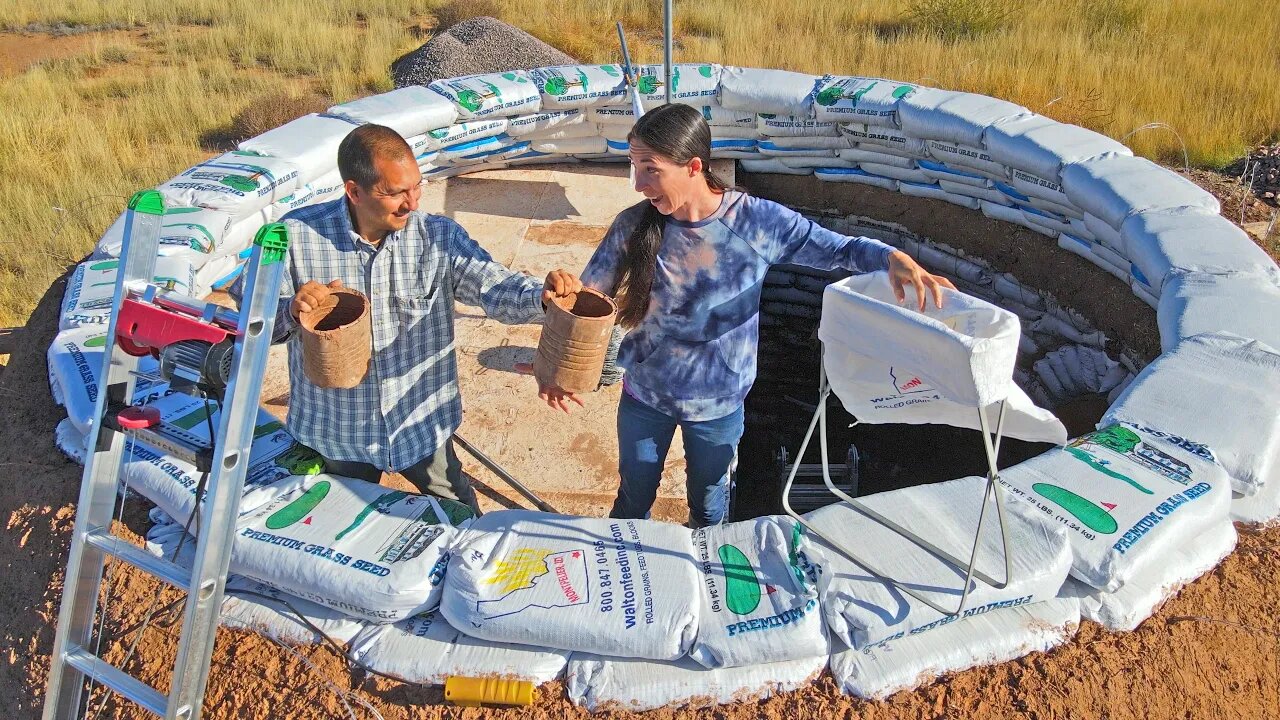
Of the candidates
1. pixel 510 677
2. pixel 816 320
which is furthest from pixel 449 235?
pixel 816 320

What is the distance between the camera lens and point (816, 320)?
6.12 meters

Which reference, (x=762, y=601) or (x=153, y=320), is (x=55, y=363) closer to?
(x=153, y=320)

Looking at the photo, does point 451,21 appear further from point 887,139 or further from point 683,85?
point 887,139

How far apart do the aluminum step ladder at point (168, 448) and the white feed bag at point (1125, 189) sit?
3425 mm

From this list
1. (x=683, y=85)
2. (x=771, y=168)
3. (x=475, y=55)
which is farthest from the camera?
(x=475, y=55)

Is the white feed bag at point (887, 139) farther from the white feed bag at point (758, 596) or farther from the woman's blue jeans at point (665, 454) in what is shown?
the white feed bag at point (758, 596)

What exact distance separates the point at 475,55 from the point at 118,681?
7.73 metres

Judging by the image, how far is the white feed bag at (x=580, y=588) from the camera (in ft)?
7.06

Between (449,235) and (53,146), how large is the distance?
6.69 m

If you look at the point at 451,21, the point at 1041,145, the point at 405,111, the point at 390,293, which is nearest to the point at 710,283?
the point at 390,293

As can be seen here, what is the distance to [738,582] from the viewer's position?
2.27 meters

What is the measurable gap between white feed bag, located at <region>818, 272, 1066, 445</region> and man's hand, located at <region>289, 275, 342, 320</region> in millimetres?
1176

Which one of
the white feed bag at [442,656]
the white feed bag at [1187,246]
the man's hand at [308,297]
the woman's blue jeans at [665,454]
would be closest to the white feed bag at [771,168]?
the white feed bag at [1187,246]

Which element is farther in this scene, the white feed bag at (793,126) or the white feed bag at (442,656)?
the white feed bag at (793,126)
